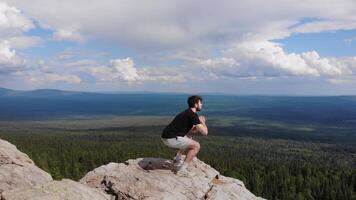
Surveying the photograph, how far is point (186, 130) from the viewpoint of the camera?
23484 millimetres

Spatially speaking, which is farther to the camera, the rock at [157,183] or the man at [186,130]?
the man at [186,130]

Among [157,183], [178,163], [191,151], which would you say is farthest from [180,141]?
[157,183]

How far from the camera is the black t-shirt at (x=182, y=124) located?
22875 millimetres

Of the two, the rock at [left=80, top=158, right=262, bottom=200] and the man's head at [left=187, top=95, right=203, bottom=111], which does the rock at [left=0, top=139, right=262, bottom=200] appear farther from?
the man's head at [left=187, top=95, right=203, bottom=111]

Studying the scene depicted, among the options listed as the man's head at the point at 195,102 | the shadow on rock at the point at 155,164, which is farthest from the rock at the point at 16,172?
the man's head at the point at 195,102

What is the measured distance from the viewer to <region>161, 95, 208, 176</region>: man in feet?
75.2

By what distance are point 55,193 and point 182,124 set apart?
8.42 metres

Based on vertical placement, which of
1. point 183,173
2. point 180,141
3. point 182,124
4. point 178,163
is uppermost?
point 182,124

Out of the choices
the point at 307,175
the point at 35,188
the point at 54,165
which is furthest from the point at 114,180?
the point at 307,175

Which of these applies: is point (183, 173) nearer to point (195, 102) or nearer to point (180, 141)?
point (180, 141)

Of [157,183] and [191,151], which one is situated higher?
[191,151]

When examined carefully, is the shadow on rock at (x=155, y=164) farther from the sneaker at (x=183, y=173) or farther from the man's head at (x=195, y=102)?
the man's head at (x=195, y=102)

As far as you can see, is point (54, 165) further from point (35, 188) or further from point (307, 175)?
point (35, 188)

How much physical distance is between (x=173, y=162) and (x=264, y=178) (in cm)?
12662
